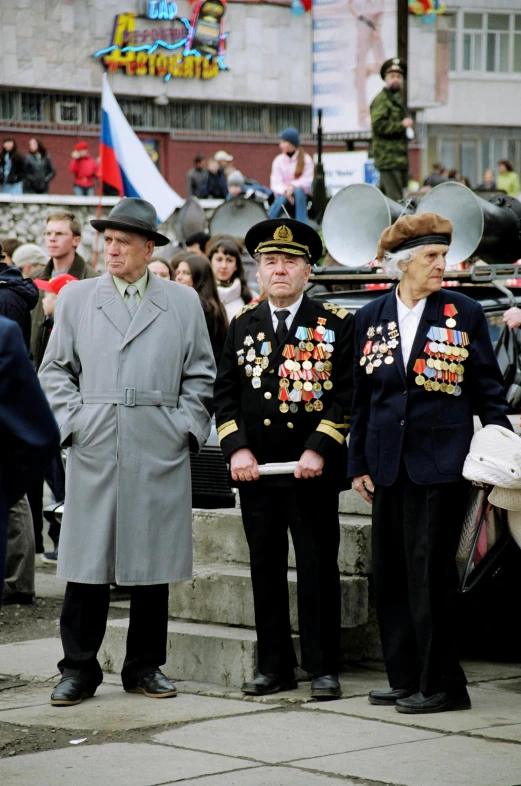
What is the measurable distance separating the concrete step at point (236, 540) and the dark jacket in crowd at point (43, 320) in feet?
8.93

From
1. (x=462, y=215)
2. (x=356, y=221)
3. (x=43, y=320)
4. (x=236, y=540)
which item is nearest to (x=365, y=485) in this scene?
(x=236, y=540)

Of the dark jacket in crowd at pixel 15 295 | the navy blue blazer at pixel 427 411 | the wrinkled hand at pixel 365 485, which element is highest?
the dark jacket in crowd at pixel 15 295

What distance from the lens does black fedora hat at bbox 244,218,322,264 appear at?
253 inches

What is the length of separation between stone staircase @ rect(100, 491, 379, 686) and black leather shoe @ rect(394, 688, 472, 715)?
793 mm

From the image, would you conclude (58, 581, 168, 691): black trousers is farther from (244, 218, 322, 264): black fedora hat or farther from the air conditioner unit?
the air conditioner unit

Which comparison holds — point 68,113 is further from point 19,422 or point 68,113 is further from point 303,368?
point 19,422

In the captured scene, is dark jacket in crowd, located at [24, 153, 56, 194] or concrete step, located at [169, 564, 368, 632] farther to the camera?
dark jacket in crowd, located at [24, 153, 56, 194]

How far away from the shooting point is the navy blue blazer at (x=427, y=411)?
5984 mm

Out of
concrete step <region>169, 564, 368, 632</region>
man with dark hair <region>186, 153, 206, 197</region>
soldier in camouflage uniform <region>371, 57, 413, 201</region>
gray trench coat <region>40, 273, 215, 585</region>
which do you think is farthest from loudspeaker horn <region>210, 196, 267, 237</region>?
man with dark hair <region>186, 153, 206, 197</region>

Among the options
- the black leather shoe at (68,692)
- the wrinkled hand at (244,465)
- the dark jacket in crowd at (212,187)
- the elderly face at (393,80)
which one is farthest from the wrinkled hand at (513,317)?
the dark jacket in crowd at (212,187)

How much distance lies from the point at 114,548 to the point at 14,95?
1254 inches

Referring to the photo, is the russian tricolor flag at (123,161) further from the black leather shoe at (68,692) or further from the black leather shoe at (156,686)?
the black leather shoe at (68,692)

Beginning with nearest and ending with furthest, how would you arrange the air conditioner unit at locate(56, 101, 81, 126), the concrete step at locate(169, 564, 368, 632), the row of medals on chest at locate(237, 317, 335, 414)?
the row of medals on chest at locate(237, 317, 335, 414)
the concrete step at locate(169, 564, 368, 632)
the air conditioner unit at locate(56, 101, 81, 126)

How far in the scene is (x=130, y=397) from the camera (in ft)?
20.5
